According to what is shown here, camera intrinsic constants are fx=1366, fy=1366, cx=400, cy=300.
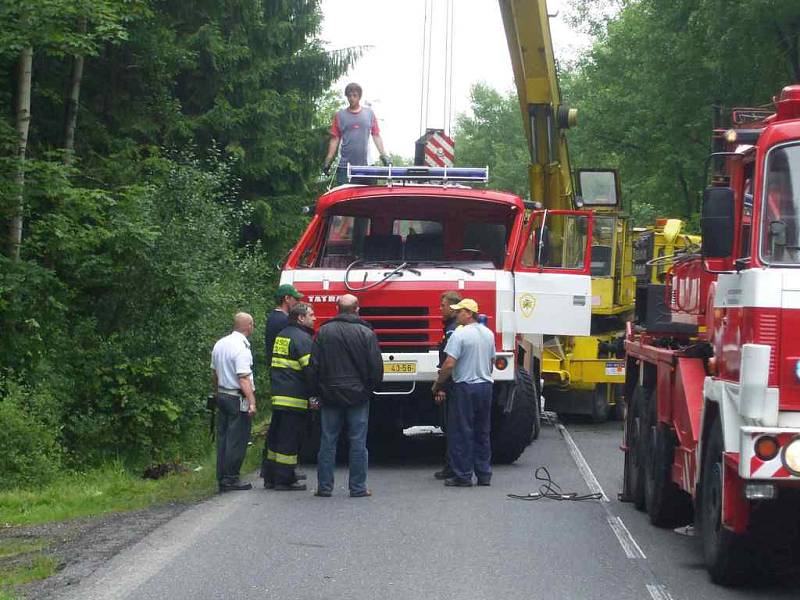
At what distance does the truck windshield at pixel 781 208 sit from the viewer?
25.4ft

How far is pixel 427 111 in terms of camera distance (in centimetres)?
1941

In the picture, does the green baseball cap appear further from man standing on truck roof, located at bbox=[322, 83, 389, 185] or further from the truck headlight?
the truck headlight

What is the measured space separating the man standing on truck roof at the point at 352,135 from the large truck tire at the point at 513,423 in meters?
3.53

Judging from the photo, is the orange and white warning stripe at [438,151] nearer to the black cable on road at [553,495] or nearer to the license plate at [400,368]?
the license plate at [400,368]

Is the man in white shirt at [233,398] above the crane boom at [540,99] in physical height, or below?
below

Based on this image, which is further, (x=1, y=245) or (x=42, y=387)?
(x=1, y=245)

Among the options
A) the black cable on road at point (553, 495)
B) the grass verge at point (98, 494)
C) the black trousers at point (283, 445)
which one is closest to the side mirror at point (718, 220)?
the black cable on road at point (553, 495)

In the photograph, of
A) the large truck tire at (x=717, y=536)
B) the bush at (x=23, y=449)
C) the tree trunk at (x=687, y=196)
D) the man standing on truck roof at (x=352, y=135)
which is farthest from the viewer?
the tree trunk at (x=687, y=196)

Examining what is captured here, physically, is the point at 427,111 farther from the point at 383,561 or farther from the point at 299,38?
the point at 383,561

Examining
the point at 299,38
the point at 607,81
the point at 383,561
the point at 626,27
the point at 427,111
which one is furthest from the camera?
the point at 607,81

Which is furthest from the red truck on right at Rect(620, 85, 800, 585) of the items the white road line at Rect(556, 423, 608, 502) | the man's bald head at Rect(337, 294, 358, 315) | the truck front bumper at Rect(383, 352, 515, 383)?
the truck front bumper at Rect(383, 352, 515, 383)

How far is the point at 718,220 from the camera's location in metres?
7.86

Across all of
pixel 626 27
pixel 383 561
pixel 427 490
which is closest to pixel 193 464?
pixel 427 490

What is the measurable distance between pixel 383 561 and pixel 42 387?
7850 millimetres
